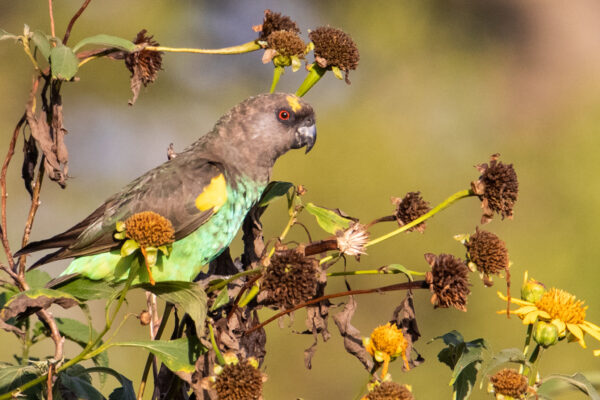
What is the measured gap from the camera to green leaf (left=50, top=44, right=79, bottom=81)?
149 centimetres

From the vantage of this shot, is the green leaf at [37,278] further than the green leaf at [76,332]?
Yes

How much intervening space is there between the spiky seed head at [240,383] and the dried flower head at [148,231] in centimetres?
28

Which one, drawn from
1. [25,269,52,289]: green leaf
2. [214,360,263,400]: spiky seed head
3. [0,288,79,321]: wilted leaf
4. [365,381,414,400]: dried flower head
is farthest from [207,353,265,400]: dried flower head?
[25,269,52,289]: green leaf

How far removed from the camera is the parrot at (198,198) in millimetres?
2029

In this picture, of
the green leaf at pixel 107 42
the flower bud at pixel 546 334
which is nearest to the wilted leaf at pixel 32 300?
the green leaf at pixel 107 42

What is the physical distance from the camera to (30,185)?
1.67m

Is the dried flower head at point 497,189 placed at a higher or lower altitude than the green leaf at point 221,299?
higher

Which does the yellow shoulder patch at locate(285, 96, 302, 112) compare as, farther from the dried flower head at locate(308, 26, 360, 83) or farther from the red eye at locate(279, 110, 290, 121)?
the dried flower head at locate(308, 26, 360, 83)

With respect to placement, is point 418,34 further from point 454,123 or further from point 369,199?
point 369,199

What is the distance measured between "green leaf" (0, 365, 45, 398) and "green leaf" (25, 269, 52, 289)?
20.7 inches

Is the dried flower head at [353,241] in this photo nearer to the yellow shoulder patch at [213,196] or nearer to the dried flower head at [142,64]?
the dried flower head at [142,64]

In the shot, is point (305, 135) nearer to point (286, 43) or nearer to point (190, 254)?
point (190, 254)

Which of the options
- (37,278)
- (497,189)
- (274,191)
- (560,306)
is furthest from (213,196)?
(560,306)

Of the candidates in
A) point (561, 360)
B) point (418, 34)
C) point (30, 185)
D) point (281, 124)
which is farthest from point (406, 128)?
point (30, 185)
